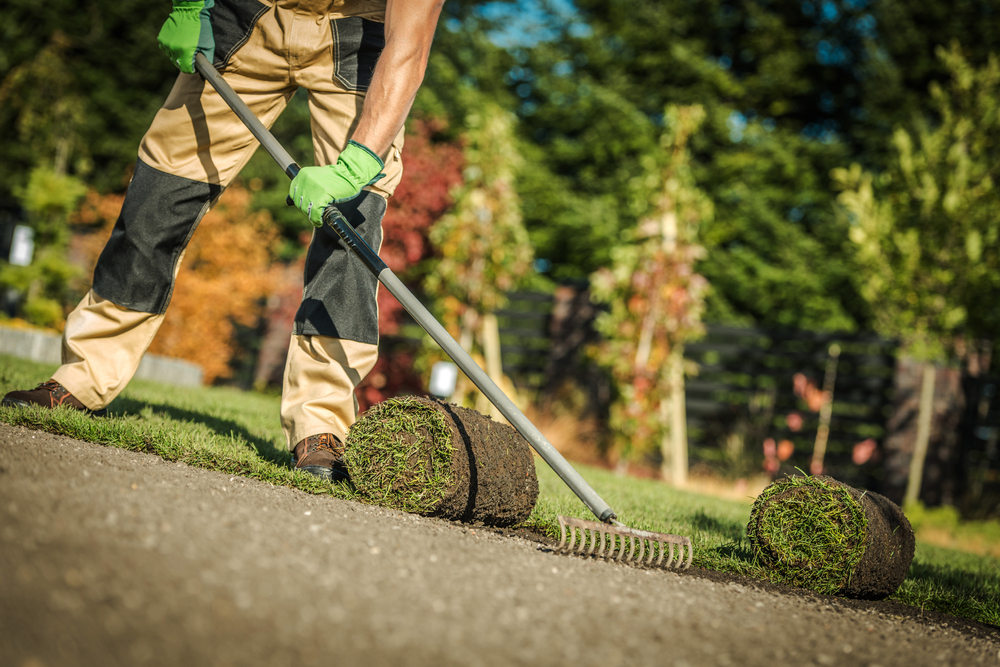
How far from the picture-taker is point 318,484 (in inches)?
89.2

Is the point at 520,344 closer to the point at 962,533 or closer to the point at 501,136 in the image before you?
the point at 501,136

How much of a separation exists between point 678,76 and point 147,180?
12.9m

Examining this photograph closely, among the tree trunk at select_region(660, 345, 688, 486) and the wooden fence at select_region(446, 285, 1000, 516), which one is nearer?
the tree trunk at select_region(660, 345, 688, 486)

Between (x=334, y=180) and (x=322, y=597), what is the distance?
5.14 ft

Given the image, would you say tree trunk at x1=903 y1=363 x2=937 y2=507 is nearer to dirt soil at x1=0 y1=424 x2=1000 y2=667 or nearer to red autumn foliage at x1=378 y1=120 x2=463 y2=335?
red autumn foliage at x1=378 y1=120 x2=463 y2=335

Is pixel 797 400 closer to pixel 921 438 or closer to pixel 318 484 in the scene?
pixel 921 438

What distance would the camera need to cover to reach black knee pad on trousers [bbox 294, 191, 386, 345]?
2.66 metres

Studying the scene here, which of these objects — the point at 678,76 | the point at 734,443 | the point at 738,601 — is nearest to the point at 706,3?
the point at 678,76

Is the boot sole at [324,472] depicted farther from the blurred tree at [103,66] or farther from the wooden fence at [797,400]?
the blurred tree at [103,66]

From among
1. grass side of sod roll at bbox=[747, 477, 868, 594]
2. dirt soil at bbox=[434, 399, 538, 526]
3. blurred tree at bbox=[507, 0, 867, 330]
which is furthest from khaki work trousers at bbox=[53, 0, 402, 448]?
blurred tree at bbox=[507, 0, 867, 330]

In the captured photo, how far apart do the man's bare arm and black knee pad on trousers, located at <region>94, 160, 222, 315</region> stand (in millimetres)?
773

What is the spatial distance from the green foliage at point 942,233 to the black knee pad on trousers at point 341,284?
588 centimetres

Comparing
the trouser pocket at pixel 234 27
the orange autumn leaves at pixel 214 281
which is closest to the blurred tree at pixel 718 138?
the orange autumn leaves at pixel 214 281

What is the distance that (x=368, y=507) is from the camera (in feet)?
7.03
